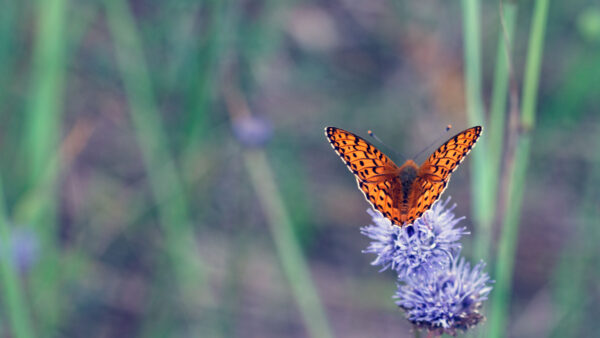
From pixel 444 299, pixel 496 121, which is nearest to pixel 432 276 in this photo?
pixel 444 299

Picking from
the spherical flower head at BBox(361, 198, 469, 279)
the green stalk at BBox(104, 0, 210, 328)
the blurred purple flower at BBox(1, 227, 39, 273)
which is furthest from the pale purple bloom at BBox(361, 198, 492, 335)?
the blurred purple flower at BBox(1, 227, 39, 273)

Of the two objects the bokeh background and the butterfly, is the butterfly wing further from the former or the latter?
the bokeh background

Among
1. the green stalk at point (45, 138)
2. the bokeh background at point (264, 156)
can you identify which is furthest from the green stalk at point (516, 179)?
the green stalk at point (45, 138)

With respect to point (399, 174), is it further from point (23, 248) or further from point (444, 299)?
point (23, 248)

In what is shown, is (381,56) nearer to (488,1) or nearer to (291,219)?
(488,1)

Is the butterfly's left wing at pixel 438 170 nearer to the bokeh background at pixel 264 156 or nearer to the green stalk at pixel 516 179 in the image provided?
the green stalk at pixel 516 179

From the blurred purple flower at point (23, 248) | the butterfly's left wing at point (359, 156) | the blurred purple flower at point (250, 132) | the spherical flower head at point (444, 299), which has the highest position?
the blurred purple flower at point (250, 132)

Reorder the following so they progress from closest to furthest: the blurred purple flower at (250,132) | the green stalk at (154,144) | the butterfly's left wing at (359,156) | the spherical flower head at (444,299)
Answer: the spherical flower head at (444,299) → the butterfly's left wing at (359,156) → the green stalk at (154,144) → the blurred purple flower at (250,132)
